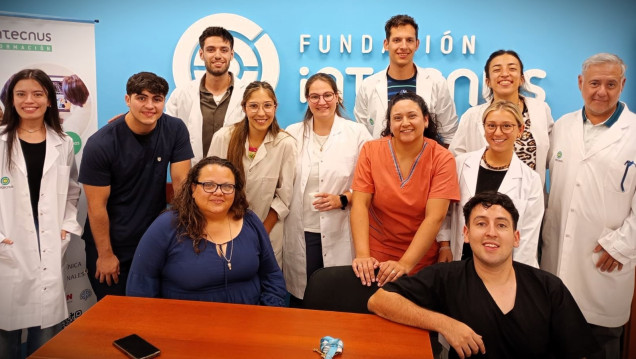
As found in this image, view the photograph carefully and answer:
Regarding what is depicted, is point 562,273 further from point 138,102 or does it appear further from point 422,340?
point 138,102

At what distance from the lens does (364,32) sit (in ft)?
12.8

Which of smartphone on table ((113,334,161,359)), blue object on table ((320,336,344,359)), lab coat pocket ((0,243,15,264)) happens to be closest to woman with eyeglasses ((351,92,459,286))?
blue object on table ((320,336,344,359))

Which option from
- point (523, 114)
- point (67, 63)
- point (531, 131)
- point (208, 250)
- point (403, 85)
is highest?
point (67, 63)

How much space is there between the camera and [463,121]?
3.10 m

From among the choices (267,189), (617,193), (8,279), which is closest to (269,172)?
(267,189)

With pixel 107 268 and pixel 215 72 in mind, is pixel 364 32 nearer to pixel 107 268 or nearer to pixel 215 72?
pixel 215 72

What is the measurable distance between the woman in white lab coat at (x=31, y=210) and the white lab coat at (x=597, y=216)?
9.23ft

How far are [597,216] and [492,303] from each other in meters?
1.24

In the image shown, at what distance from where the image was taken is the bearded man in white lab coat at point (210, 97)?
10.6ft

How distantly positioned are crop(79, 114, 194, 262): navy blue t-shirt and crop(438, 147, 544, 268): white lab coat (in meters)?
1.55

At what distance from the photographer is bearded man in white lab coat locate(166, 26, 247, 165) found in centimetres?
323

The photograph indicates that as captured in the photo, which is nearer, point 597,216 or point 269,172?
point 597,216

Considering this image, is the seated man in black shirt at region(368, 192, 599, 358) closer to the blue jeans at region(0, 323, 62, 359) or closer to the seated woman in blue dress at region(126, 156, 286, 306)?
the seated woman in blue dress at region(126, 156, 286, 306)

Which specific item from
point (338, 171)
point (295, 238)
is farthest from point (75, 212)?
point (338, 171)
